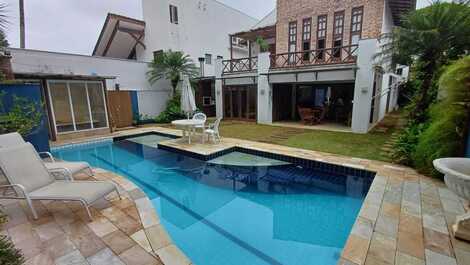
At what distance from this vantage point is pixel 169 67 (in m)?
13.8

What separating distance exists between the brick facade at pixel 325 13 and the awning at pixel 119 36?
995 centimetres

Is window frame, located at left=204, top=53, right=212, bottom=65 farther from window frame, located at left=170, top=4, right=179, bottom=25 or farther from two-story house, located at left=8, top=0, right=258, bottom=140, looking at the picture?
window frame, located at left=170, top=4, right=179, bottom=25

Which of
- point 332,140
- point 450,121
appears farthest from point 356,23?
→ point 450,121

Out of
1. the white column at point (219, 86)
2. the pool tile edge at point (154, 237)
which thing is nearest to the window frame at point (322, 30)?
A: the white column at point (219, 86)

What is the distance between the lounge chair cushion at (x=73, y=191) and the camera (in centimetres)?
305

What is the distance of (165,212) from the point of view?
4.19 m

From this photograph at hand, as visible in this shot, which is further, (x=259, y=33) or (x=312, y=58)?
(x=259, y=33)

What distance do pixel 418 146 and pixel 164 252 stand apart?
5.70 meters

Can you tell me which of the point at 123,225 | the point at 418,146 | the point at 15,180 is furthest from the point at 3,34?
the point at 418,146

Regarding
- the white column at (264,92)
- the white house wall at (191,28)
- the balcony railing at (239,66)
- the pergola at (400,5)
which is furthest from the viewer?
the white house wall at (191,28)

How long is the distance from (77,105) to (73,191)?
857 cm

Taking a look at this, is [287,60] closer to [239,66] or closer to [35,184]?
[239,66]

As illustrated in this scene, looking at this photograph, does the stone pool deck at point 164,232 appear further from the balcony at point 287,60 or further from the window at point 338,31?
the window at point 338,31

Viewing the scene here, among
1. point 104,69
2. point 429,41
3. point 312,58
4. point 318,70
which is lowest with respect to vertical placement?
point 318,70
